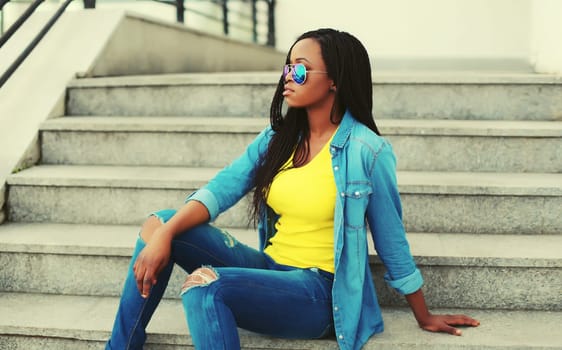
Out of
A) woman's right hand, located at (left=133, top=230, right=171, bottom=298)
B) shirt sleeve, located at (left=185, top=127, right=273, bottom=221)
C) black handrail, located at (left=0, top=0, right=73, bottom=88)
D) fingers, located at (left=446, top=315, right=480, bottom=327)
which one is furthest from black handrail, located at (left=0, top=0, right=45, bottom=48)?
fingers, located at (left=446, top=315, right=480, bottom=327)

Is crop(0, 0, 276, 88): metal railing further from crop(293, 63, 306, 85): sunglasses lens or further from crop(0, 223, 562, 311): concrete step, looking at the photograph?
crop(293, 63, 306, 85): sunglasses lens

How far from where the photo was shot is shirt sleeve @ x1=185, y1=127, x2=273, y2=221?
206 centimetres

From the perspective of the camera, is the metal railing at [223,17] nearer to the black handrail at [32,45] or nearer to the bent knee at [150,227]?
the black handrail at [32,45]

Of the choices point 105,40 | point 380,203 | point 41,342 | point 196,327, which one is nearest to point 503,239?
point 380,203

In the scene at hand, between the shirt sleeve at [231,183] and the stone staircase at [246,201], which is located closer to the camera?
the shirt sleeve at [231,183]

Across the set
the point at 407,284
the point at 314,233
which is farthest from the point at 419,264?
the point at 314,233

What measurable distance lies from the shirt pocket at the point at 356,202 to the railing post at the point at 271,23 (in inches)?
212

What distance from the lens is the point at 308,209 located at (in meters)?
2.03

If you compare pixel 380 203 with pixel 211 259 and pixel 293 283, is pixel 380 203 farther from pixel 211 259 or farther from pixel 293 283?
pixel 211 259

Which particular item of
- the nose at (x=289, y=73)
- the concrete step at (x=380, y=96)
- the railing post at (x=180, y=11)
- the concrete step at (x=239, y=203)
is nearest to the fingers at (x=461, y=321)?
the concrete step at (x=239, y=203)

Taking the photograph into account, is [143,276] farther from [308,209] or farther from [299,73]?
[299,73]

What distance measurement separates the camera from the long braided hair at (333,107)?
78.4 inches

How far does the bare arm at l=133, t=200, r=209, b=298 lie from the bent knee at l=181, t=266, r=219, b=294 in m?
0.11

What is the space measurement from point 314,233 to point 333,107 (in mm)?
385
